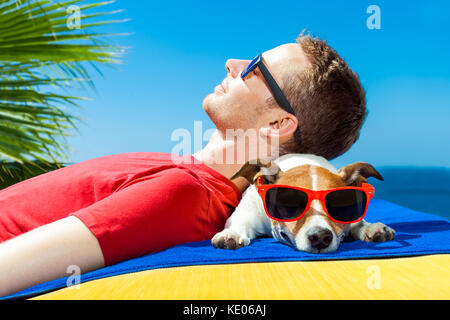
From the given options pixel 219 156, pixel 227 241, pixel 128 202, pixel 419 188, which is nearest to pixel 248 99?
pixel 219 156

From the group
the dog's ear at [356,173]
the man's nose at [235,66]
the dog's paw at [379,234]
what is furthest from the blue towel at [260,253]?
the man's nose at [235,66]

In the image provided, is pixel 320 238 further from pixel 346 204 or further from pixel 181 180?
pixel 181 180

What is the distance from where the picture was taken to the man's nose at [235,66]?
1.96 metres

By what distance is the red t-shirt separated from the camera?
1.20 m

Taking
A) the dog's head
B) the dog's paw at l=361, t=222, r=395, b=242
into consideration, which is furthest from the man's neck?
the dog's paw at l=361, t=222, r=395, b=242

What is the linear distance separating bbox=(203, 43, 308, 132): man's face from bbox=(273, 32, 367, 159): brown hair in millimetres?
61

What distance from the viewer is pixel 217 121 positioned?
1887 millimetres

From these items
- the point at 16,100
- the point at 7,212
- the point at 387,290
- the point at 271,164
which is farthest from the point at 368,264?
the point at 16,100

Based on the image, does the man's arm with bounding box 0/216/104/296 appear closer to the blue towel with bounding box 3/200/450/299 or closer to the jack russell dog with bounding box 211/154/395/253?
the blue towel with bounding box 3/200/450/299

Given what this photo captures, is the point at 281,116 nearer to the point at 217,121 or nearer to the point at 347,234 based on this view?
the point at 217,121

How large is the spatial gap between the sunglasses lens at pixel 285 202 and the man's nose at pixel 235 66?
2.43ft

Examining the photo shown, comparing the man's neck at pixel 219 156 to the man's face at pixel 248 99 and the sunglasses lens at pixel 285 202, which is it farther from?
the sunglasses lens at pixel 285 202

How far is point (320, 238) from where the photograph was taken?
1316 mm
